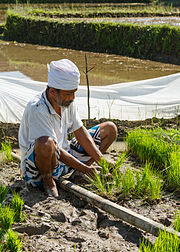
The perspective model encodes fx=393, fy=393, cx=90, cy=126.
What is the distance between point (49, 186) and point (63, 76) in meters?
0.82

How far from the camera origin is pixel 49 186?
2906mm

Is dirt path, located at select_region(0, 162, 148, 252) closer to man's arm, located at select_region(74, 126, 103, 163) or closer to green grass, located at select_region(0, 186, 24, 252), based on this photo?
green grass, located at select_region(0, 186, 24, 252)

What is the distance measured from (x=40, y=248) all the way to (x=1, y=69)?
7.25m

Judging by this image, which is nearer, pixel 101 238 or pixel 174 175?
pixel 101 238

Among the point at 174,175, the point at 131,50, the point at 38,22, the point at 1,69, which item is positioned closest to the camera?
the point at 174,175

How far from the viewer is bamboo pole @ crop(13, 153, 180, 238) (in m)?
2.36

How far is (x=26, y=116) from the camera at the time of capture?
2.88 meters

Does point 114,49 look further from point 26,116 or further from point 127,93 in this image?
point 26,116

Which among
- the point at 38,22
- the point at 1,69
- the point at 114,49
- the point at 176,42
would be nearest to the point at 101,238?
the point at 1,69

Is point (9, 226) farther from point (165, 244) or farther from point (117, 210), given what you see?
point (165, 244)

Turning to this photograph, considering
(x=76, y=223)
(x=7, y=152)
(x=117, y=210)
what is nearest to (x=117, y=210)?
(x=117, y=210)

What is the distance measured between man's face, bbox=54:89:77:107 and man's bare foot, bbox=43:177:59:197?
1.85ft

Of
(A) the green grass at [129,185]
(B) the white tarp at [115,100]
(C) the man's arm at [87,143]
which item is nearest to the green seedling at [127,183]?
(A) the green grass at [129,185]

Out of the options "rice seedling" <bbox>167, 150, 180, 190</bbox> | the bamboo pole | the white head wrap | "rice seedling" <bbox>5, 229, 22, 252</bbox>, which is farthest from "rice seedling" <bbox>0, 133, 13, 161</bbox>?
"rice seedling" <bbox>5, 229, 22, 252</bbox>
